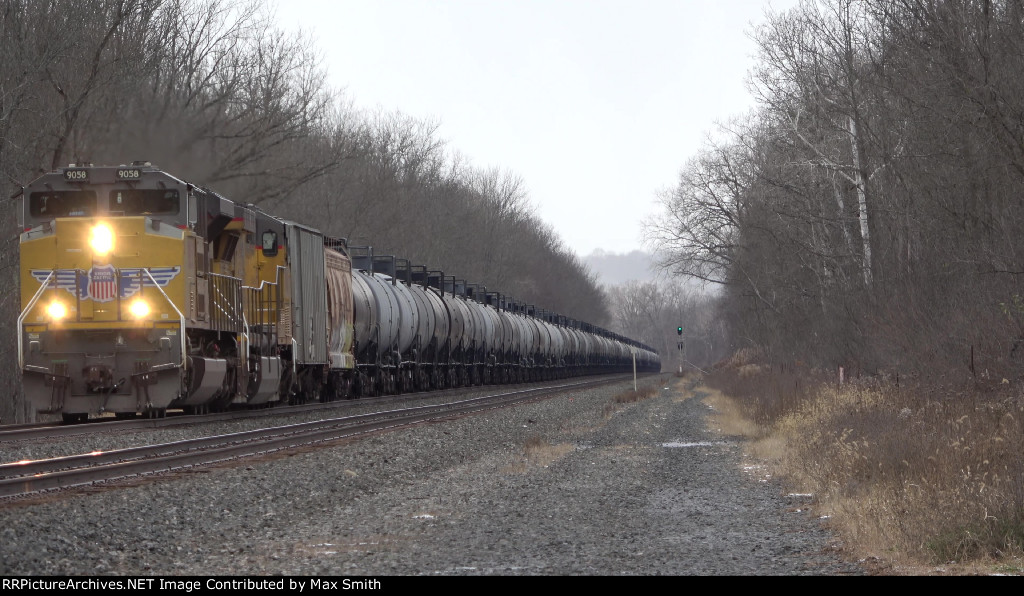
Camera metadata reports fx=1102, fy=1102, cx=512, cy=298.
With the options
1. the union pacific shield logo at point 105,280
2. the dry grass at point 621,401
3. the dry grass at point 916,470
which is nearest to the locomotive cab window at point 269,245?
the union pacific shield logo at point 105,280

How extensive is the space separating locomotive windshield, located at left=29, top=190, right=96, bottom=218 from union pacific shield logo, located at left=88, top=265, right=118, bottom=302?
0.90 m

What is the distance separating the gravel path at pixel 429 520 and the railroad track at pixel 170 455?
0.50 meters

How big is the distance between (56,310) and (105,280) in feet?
2.56

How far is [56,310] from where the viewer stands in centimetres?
1516

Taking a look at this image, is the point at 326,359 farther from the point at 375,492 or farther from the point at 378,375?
the point at 375,492

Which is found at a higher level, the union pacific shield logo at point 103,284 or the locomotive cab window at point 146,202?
the locomotive cab window at point 146,202

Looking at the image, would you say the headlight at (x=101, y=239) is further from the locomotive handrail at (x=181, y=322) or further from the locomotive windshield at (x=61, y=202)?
the locomotive handrail at (x=181, y=322)

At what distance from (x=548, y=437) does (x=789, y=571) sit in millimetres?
11343

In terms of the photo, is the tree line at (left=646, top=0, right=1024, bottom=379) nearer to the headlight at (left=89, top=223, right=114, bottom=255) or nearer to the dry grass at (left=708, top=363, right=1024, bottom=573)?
the dry grass at (left=708, top=363, right=1024, bottom=573)

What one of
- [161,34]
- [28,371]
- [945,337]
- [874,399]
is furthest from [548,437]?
[161,34]

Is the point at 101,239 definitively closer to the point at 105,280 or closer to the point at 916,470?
the point at 105,280

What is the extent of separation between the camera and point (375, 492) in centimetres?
1102

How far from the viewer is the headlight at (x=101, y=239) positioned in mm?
15164

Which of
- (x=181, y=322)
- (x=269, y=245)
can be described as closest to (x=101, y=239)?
(x=181, y=322)
